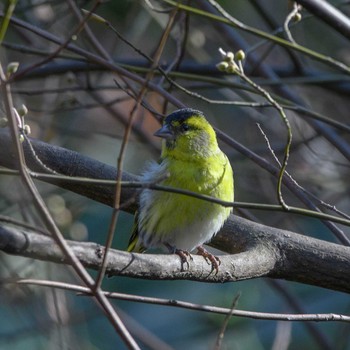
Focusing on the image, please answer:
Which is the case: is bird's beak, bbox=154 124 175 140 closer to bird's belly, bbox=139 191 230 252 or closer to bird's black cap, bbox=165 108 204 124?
bird's black cap, bbox=165 108 204 124

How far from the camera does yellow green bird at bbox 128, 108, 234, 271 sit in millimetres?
4008

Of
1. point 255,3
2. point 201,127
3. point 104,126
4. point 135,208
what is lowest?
point 135,208

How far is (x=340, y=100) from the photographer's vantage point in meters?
7.50

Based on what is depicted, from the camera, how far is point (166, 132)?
4.37m

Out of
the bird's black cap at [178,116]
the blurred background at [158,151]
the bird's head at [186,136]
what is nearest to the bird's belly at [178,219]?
the bird's head at [186,136]

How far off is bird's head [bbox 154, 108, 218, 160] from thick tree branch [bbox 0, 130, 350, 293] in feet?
0.99

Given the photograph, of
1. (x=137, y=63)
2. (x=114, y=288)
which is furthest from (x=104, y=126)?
(x=137, y=63)

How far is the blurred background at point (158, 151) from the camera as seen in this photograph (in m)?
5.34

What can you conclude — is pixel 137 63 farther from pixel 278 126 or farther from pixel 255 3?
pixel 278 126

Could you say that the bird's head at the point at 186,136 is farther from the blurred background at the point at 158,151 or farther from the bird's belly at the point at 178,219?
the blurred background at the point at 158,151

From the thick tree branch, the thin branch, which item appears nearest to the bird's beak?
the thick tree branch

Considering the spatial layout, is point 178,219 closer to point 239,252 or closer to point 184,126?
point 239,252

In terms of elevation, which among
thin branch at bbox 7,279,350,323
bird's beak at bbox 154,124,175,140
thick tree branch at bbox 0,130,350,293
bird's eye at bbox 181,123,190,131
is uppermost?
bird's eye at bbox 181,123,190,131

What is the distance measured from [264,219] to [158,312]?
4.20 ft
